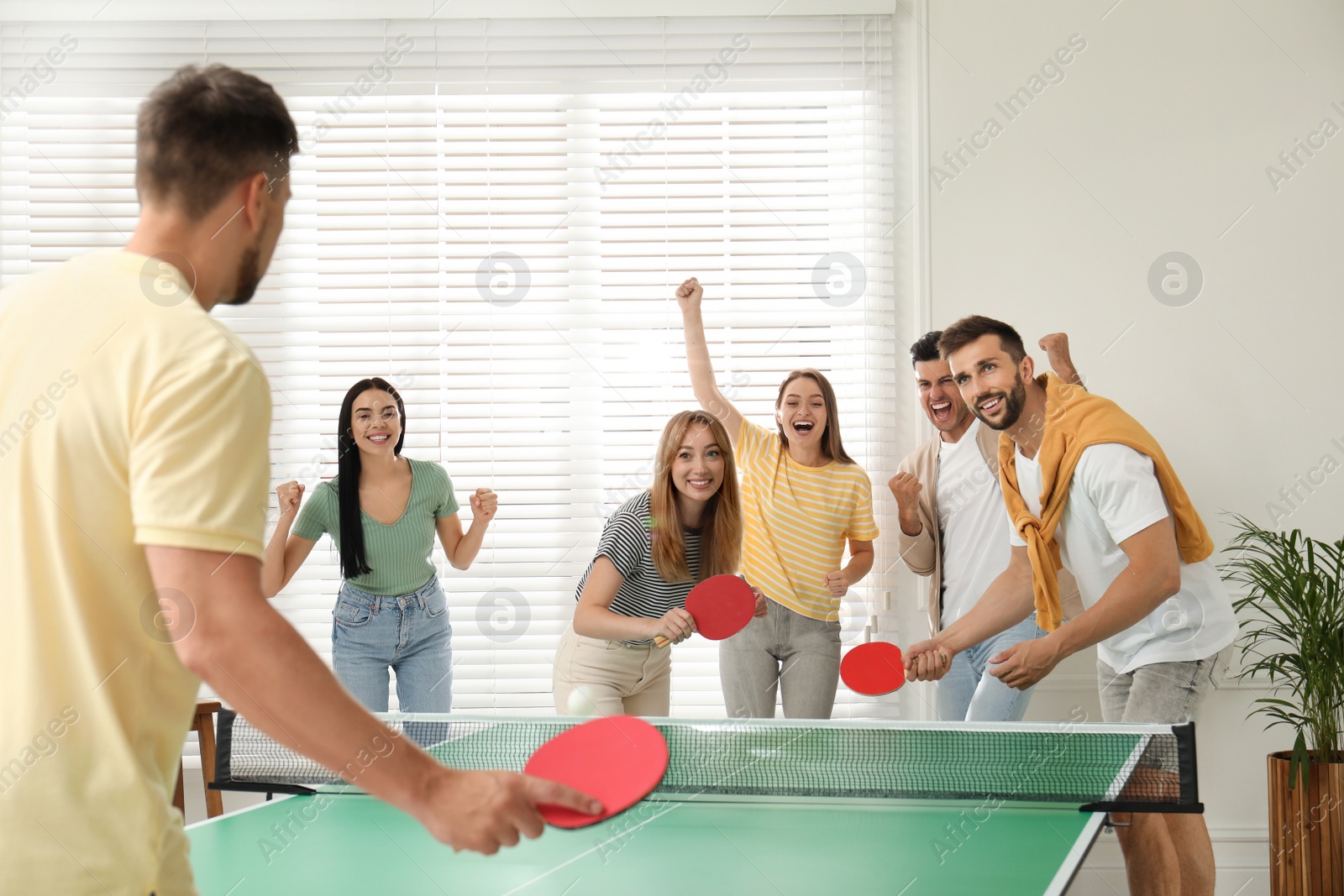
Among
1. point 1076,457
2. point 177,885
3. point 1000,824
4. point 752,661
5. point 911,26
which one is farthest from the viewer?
point 911,26

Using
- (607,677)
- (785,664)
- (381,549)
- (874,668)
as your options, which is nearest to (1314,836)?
(874,668)

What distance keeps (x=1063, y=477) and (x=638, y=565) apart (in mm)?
1446

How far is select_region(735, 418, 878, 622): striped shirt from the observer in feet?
12.5

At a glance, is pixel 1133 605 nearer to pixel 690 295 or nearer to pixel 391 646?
pixel 690 295

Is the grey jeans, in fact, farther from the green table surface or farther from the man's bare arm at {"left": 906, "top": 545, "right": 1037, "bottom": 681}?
the green table surface

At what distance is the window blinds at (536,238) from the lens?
4.53 metres

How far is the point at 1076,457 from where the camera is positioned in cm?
287

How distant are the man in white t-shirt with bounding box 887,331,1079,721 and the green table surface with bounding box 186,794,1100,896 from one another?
166 cm

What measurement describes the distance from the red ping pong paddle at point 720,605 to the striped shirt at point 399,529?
1271mm

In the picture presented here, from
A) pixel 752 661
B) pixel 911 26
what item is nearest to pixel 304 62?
pixel 911 26

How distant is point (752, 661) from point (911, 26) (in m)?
3.03

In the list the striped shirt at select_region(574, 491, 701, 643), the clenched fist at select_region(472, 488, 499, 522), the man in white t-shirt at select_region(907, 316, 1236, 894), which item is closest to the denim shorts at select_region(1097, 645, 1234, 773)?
the man in white t-shirt at select_region(907, 316, 1236, 894)

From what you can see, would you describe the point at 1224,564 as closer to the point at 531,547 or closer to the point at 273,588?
the point at 531,547

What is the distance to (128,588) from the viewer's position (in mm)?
1013
